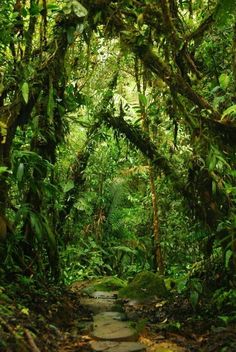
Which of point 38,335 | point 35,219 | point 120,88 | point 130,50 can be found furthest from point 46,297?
point 120,88

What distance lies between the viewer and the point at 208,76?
645cm

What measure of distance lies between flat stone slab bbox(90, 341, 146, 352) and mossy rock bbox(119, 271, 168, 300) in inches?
98.7

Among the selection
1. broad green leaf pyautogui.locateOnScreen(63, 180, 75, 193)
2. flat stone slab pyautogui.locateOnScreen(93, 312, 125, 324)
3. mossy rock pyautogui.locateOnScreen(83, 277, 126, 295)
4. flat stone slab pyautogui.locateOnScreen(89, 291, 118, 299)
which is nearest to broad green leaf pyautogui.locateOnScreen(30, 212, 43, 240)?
flat stone slab pyautogui.locateOnScreen(93, 312, 125, 324)

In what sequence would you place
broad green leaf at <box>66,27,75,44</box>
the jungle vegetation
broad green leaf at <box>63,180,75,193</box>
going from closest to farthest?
1. broad green leaf at <box>66,27,75,44</box>
2. the jungle vegetation
3. broad green leaf at <box>63,180,75,193</box>

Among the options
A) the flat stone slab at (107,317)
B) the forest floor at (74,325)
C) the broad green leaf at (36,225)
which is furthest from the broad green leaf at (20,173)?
the flat stone slab at (107,317)

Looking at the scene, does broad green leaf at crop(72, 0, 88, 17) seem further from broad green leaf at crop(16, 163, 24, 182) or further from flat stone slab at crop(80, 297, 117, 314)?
flat stone slab at crop(80, 297, 117, 314)

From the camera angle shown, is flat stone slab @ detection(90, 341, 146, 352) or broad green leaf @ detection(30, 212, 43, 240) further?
broad green leaf @ detection(30, 212, 43, 240)

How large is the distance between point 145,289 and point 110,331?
2.44m

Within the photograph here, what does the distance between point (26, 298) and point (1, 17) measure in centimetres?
288

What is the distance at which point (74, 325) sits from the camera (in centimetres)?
Answer: 458

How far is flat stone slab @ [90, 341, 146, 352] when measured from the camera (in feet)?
12.1

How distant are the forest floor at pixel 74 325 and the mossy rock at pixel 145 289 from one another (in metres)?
0.73

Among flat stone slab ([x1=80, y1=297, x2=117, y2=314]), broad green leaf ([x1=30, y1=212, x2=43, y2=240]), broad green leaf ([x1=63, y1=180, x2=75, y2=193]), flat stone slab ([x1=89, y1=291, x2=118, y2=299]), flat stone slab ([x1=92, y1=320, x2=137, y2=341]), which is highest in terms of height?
broad green leaf ([x1=63, y1=180, x2=75, y2=193])

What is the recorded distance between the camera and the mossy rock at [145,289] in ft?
21.1
